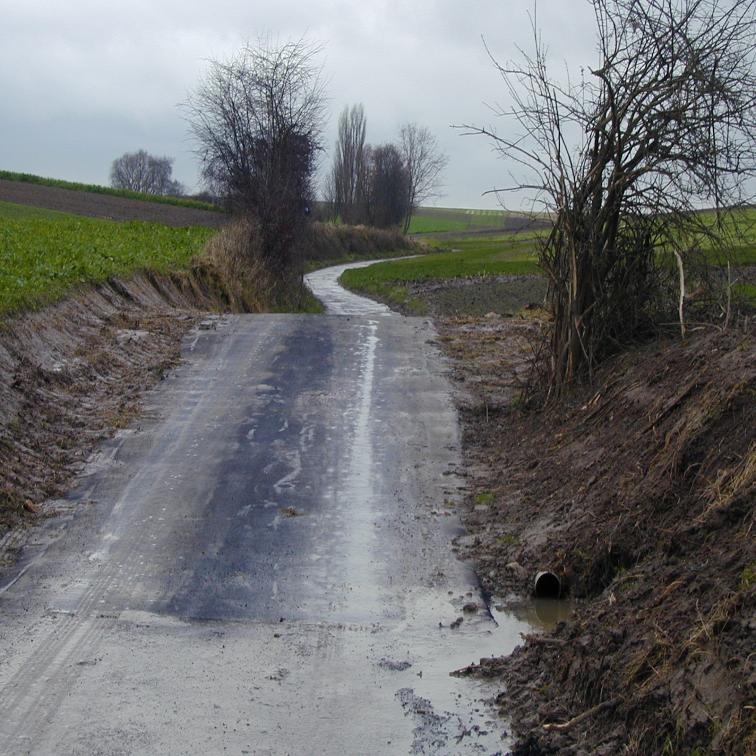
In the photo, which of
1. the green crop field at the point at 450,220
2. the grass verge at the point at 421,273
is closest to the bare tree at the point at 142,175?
the green crop field at the point at 450,220

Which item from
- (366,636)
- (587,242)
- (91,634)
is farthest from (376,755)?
(587,242)

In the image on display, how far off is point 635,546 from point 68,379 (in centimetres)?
833

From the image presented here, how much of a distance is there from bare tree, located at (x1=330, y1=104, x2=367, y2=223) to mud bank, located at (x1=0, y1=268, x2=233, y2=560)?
281 feet

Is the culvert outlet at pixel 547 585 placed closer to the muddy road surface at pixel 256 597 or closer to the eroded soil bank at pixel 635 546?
the eroded soil bank at pixel 635 546

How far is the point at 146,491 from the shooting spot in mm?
9859

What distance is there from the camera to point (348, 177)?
106m

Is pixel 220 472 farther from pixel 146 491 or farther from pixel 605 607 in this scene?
pixel 605 607

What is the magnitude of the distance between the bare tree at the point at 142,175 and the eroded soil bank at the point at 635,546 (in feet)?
417

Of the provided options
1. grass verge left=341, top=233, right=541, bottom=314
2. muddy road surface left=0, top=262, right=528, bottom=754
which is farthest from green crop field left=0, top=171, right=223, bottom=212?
muddy road surface left=0, top=262, right=528, bottom=754

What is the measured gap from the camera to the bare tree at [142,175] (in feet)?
439

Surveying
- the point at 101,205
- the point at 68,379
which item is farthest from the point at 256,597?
the point at 101,205

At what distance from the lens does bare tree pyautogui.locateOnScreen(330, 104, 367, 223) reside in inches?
4154

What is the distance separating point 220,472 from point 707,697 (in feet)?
20.5

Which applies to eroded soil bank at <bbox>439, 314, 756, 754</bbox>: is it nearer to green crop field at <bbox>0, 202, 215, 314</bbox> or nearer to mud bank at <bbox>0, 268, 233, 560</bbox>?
mud bank at <bbox>0, 268, 233, 560</bbox>
